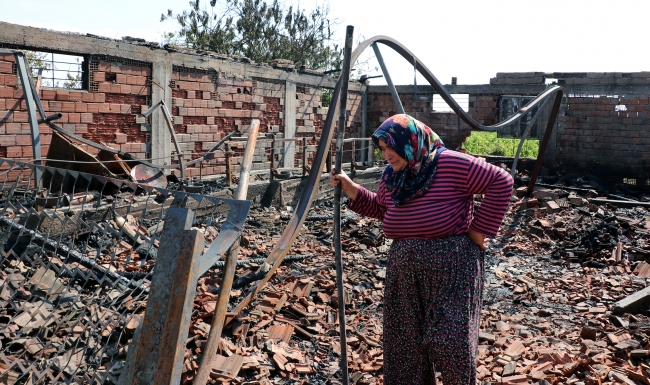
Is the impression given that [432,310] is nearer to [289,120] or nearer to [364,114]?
[289,120]

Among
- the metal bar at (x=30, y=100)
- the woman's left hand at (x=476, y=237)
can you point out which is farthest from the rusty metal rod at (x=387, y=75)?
the metal bar at (x=30, y=100)

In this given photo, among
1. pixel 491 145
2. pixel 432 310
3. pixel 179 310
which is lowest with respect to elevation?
pixel 432 310

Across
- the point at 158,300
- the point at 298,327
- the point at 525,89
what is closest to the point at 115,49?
the point at 298,327

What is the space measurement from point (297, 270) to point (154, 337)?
4.09 m

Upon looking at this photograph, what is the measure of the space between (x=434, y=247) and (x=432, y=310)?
30 cm

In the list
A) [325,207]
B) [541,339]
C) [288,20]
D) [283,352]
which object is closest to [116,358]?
[283,352]

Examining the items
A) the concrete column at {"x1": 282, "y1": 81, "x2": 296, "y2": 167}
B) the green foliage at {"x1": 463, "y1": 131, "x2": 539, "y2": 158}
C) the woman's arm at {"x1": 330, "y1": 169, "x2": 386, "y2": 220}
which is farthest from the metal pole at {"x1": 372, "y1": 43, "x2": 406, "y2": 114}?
the green foliage at {"x1": 463, "y1": 131, "x2": 539, "y2": 158}

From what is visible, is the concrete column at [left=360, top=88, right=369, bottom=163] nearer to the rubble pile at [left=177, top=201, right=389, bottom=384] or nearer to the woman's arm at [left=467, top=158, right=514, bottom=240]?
the rubble pile at [left=177, top=201, right=389, bottom=384]

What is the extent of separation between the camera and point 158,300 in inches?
77.5

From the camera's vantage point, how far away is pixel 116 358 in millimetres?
3588

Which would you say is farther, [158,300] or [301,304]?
[301,304]

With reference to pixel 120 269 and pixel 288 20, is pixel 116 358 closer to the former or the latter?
pixel 120 269

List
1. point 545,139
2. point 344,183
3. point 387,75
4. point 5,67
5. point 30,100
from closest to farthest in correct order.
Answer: point 344,183 → point 387,75 → point 30,100 → point 5,67 → point 545,139

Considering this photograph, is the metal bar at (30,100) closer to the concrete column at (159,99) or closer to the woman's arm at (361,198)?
the concrete column at (159,99)
